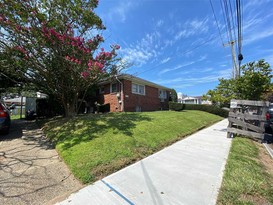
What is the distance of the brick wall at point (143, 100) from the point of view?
1511 centimetres

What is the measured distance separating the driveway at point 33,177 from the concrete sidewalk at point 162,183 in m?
0.44

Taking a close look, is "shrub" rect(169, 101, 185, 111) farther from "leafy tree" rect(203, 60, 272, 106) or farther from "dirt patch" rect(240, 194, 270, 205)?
"dirt patch" rect(240, 194, 270, 205)

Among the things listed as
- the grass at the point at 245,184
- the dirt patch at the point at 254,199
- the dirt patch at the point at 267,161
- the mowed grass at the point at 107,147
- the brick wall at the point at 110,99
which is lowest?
the dirt patch at the point at 267,161

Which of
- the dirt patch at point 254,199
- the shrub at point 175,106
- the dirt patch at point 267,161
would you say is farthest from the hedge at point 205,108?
the dirt patch at point 254,199

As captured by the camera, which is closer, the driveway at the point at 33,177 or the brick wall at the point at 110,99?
the driveway at the point at 33,177

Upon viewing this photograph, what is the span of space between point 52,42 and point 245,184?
878cm

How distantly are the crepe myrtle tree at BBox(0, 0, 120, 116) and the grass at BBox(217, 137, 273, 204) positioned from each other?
647 centimetres

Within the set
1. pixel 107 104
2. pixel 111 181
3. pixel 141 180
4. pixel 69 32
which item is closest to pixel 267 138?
pixel 141 180

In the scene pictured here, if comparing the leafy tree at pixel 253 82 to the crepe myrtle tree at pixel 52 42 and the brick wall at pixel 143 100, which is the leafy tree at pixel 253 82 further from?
the brick wall at pixel 143 100

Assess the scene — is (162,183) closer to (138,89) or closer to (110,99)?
(110,99)

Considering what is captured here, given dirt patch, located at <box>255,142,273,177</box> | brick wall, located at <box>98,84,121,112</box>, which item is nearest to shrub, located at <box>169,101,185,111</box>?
brick wall, located at <box>98,84,121,112</box>

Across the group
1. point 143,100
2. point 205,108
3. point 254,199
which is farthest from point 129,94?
point 254,199

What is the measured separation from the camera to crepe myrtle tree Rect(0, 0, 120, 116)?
708 cm

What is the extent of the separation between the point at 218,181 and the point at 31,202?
135 inches
